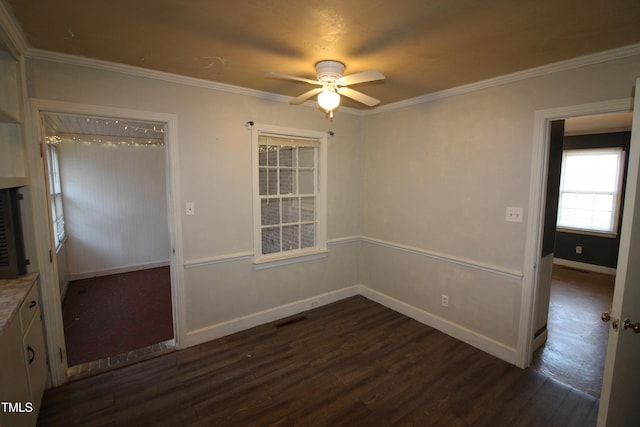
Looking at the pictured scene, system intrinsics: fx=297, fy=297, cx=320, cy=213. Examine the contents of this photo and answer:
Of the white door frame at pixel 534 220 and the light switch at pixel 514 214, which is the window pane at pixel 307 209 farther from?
the white door frame at pixel 534 220

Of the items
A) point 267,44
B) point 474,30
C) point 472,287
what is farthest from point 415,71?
point 472,287

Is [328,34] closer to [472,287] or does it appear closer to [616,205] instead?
[472,287]

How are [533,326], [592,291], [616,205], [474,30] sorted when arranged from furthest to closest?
[616,205] < [592,291] < [533,326] < [474,30]

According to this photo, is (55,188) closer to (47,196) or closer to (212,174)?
(47,196)

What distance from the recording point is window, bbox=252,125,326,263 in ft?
10.6

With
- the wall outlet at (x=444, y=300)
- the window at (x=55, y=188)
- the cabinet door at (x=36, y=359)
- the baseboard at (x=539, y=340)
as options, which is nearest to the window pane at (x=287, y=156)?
the wall outlet at (x=444, y=300)

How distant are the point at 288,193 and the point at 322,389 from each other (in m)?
2.05

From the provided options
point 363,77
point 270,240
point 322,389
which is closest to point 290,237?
point 270,240

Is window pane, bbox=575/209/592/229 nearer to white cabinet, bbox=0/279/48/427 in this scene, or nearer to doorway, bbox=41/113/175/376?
doorway, bbox=41/113/175/376

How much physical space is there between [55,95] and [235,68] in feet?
4.32

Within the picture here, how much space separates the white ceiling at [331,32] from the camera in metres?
1.53

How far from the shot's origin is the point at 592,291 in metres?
4.39

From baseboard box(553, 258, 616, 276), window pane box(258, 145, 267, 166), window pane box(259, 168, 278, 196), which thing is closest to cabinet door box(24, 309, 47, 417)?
window pane box(259, 168, 278, 196)

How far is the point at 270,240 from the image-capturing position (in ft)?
11.2
